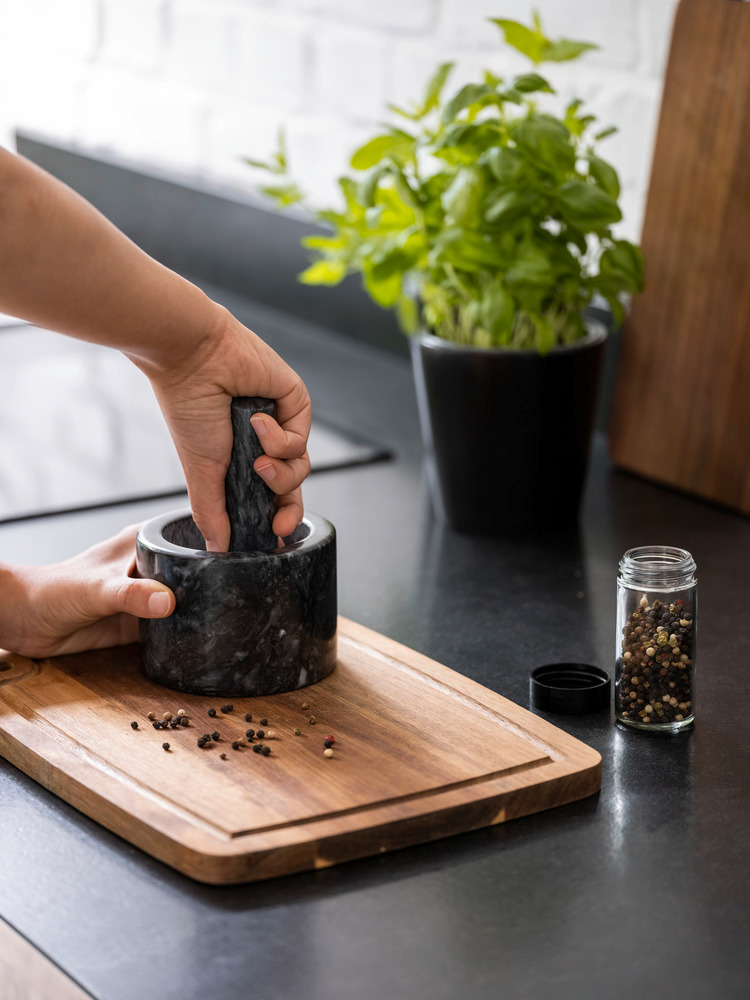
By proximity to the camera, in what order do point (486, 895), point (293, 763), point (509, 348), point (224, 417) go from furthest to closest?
point (509, 348)
point (224, 417)
point (293, 763)
point (486, 895)

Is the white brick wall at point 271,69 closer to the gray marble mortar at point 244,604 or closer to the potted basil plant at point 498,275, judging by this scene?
the potted basil plant at point 498,275

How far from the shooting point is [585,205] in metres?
1.17

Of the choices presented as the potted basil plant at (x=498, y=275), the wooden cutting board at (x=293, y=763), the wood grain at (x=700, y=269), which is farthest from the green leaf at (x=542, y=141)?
the wooden cutting board at (x=293, y=763)

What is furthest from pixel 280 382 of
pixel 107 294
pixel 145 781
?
pixel 145 781

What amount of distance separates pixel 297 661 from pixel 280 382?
0.63 feet

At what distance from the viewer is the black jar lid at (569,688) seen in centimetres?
95

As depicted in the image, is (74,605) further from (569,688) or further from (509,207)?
(509,207)

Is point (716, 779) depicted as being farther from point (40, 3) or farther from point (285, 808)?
point (40, 3)

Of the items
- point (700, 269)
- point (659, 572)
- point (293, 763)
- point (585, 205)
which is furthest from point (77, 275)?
point (700, 269)

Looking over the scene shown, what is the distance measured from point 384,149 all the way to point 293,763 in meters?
0.64

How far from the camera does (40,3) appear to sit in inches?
107

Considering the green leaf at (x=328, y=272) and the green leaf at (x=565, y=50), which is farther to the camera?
the green leaf at (x=328, y=272)

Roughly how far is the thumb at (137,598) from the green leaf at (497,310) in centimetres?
42

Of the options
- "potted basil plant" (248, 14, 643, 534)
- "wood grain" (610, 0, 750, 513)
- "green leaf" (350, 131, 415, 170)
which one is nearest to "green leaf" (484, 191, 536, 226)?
"potted basil plant" (248, 14, 643, 534)
